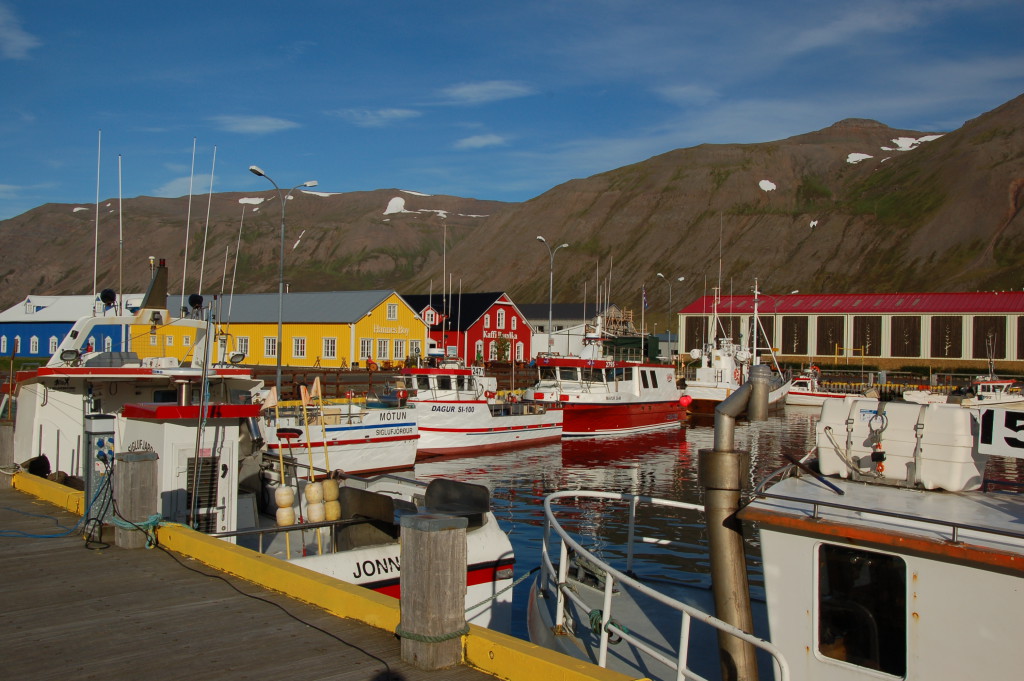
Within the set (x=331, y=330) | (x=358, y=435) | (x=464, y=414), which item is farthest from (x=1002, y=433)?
(x=331, y=330)

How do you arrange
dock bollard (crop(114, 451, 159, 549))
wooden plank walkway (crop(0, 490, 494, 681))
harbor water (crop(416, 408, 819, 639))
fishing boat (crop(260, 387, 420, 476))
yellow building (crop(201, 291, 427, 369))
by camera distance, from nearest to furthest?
wooden plank walkway (crop(0, 490, 494, 681))
dock bollard (crop(114, 451, 159, 549))
harbor water (crop(416, 408, 819, 639))
fishing boat (crop(260, 387, 420, 476))
yellow building (crop(201, 291, 427, 369))

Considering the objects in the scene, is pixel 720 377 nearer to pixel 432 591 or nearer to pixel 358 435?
pixel 358 435

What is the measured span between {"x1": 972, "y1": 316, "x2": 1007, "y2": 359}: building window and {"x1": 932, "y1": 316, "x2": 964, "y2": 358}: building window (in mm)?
1226

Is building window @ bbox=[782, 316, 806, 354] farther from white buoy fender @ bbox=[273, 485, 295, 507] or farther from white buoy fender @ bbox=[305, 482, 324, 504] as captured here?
white buoy fender @ bbox=[273, 485, 295, 507]

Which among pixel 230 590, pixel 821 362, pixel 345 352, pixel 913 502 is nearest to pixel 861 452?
pixel 913 502

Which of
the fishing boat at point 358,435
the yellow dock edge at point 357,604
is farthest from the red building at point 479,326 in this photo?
the yellow dock edge at point 357,604

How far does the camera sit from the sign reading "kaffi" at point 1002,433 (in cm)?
618

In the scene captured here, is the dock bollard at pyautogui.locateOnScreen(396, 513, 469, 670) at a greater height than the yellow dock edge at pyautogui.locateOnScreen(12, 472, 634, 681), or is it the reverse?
the dock bollard at pyautogui.locateOnScreen(396, 513, 469, 670)

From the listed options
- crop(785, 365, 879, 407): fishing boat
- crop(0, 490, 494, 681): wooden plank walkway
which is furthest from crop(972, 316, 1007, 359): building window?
crop(0, 490, 494, 681): wooden plank walkway

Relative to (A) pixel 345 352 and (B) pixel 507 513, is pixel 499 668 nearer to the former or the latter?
(B) pixel 507 513

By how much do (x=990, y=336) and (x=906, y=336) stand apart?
290 inches

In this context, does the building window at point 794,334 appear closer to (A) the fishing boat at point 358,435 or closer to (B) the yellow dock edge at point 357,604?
(A) the fishing boat at point 358,435

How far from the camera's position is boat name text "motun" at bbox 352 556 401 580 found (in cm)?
991

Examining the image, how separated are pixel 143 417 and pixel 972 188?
6858 inches
